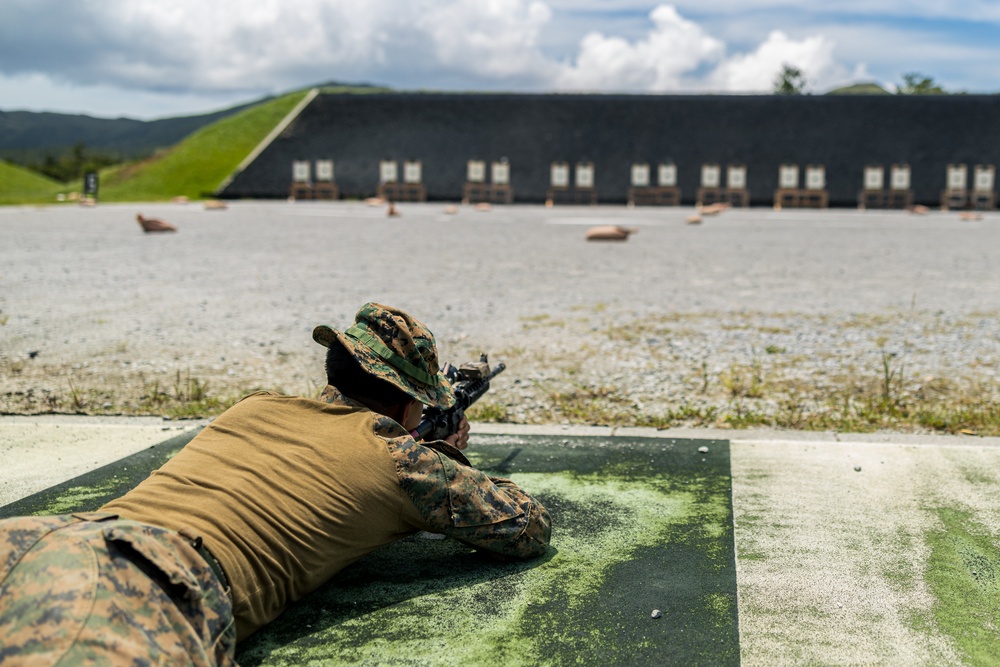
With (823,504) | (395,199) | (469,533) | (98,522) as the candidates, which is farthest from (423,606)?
(395,199)

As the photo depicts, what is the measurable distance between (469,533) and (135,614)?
116 centimetres

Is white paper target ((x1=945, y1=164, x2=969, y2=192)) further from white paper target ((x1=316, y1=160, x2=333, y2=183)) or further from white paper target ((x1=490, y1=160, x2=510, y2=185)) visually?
white paper target ((x1=316, y1=160, x2=333, y2=183))

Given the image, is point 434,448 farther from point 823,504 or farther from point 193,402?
point 193,402

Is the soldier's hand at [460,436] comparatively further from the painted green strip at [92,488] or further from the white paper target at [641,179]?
the white paper target at [641,179]

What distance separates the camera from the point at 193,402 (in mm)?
5332

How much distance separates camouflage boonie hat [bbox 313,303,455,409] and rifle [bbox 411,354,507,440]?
0.26 meters

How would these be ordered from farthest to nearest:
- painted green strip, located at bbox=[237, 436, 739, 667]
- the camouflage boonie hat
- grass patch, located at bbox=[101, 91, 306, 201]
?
grass patch, located at bbox=[101, 91, 306, 201] → the camouflage boonie hat → painted green strip, located at bbox=[237, 436, 739, 667]

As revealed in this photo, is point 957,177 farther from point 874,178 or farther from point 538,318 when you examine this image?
point 538,318

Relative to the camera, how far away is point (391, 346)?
2.62 metres

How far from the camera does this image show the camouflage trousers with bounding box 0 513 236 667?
1654 mm

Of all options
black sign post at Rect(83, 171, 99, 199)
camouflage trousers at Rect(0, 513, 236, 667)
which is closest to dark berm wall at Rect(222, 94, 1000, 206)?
black sign post at Rect(83, 171, 99, 199)

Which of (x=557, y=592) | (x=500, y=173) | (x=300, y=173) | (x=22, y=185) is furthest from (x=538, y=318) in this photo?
(x=22, y=185)

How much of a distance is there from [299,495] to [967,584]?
198cm

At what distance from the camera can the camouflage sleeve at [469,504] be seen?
8.48 feet
